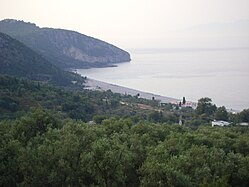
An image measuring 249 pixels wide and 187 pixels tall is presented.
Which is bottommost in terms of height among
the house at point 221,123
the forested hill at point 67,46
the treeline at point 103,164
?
the house at point 221,123

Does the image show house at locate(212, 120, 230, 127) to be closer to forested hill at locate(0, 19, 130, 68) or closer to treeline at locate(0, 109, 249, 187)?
treeline at locate(0, 109, 249, 187)

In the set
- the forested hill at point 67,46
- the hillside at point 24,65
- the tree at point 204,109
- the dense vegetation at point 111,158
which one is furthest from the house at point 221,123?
the forested hill at point 67,46

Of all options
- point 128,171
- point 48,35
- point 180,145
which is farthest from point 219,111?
point 48,35

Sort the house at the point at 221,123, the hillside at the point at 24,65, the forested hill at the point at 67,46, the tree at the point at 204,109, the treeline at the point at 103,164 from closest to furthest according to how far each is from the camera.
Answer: the treeline at the point at 103,164 → the house at the point at 221,123 → the tree at the point at 204,109 → the hillside at the point at 24,65 → the forested hill at the point at 67,46

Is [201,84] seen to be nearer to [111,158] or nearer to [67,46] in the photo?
[111,158]

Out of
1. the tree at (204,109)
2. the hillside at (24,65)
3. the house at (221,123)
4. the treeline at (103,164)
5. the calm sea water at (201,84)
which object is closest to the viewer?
the treeline at (103,164)

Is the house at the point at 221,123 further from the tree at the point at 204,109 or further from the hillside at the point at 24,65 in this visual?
the hillside at the point at 24,65
